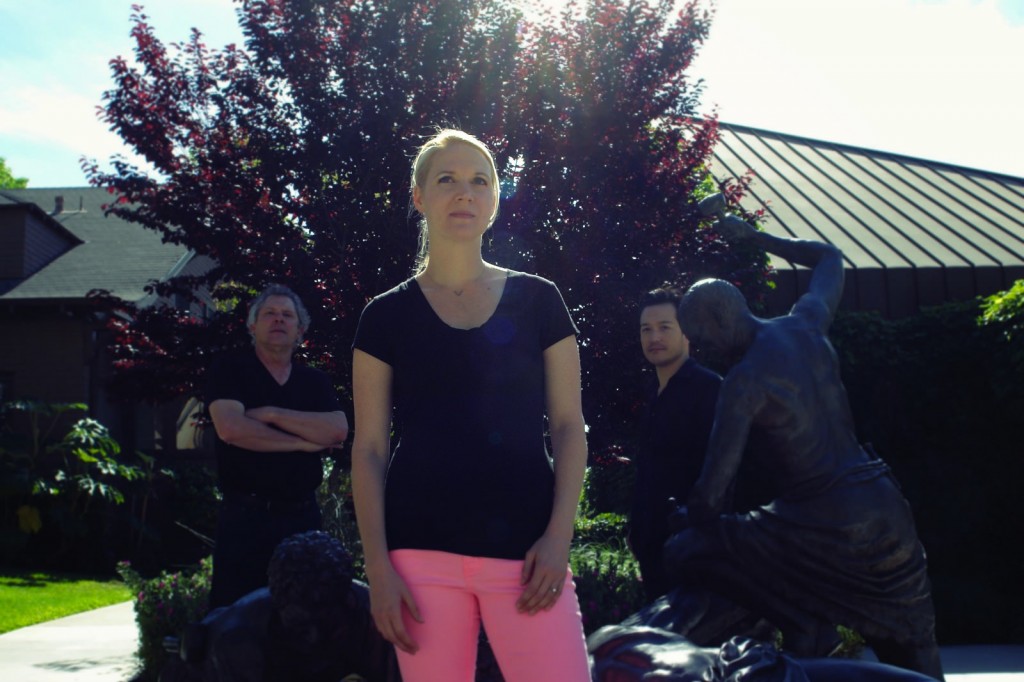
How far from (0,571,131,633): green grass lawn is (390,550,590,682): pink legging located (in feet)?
25.2

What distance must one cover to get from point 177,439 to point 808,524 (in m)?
14.8

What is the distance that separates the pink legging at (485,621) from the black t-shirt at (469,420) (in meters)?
0.03

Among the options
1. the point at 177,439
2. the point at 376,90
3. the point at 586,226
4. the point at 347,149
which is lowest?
the point at 177,439

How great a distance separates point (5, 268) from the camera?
17203mm

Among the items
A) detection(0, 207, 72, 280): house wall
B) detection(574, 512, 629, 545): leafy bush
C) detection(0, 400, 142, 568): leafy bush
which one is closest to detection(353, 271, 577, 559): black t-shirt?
detection(574, 512, 629, 545): leafy bush

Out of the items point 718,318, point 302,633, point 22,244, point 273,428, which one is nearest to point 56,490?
point 22,244

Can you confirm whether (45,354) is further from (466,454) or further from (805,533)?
(466,454)

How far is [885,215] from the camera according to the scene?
11.1 meters

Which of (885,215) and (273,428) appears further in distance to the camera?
(885,215)

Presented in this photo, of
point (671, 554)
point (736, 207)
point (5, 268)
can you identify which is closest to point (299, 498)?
point (671, 554)

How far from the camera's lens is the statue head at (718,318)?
3.47m

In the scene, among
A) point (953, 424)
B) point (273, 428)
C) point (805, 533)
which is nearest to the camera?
point (805, 533)

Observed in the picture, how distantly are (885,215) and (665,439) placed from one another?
8.55m

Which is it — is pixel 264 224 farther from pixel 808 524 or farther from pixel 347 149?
pixel 808 524
